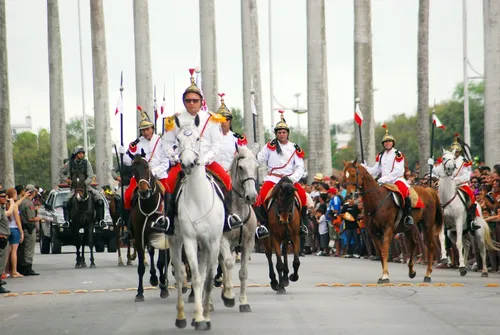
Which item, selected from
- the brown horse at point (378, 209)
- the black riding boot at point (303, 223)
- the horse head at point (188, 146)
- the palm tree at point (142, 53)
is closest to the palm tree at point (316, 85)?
the palm tree at point (142, 53)

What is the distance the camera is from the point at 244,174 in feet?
59.3

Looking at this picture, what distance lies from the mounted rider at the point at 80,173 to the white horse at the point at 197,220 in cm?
1500

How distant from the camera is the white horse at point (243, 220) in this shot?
698 inches

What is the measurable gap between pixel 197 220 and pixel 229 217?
3.92 feet

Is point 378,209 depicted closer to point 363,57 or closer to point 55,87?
point 363,57

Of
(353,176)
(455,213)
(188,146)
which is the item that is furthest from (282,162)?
(188,146)

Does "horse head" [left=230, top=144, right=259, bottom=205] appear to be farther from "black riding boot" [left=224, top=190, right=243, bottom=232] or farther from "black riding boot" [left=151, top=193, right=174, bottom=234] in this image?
"black riding boot" [left=151, top=193, right=174, bottom=234]

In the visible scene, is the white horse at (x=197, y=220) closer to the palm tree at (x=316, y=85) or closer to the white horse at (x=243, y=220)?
the white horse at (x=243, y=220)

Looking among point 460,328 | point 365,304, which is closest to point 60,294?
point 365,304

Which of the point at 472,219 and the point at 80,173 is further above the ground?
the point at 80,173

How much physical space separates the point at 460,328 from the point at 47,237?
28757mm

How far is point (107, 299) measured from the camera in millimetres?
20781

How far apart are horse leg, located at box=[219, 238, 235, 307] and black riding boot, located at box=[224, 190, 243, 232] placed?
15.9 inches

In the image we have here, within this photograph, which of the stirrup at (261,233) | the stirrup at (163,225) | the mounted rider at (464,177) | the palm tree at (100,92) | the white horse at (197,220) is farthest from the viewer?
the palm tree at (100,92)
